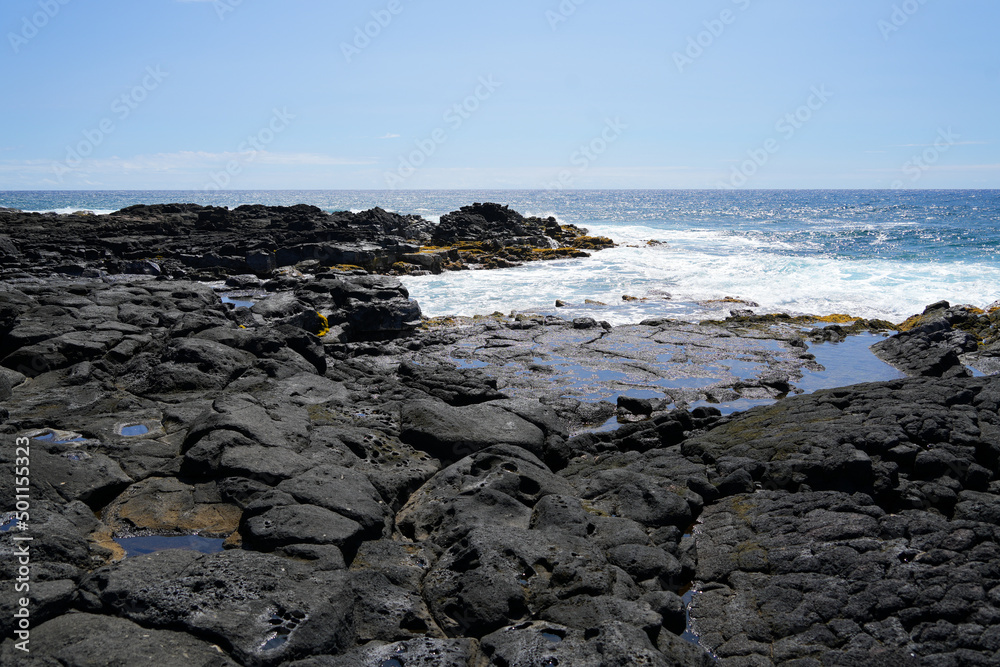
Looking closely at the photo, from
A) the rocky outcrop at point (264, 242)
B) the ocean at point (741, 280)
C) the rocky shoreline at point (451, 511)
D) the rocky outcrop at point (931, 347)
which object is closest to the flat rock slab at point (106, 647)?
the rocky shoreline at point (451, 511)

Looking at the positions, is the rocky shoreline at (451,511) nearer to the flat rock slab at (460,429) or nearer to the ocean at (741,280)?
the flat rock slab at (460,429)

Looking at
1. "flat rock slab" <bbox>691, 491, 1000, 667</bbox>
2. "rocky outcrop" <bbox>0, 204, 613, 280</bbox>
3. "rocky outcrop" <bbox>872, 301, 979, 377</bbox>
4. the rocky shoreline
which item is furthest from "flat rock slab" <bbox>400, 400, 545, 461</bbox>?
"rocky outcrop" <bbox>0, 204, 613, 280</bbox>

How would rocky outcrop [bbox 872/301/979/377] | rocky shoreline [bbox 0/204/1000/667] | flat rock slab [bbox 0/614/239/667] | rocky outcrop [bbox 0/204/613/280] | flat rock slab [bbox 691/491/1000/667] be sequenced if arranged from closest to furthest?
flat rock slab [bbox 0/614/239/667] < rocky shoreline [bbox 0/204/1000/667] < flat rock slab [bbox 691/491/1000/667] < rocky outcrop [bbox 872/301/979/377] < rocky outcrop [bbox 0/204/613/280]

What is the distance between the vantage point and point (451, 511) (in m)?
7.12

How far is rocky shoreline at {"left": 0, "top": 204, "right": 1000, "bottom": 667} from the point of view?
4.88 metres

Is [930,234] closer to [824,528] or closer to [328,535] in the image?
[824,528]

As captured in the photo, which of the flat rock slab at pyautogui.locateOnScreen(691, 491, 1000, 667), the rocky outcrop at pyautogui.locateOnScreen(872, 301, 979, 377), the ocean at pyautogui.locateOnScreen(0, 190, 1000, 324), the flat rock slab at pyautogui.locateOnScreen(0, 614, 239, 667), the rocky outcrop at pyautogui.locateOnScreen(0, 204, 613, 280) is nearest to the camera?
the flat rock slab at pyautogui.locateOnScreen(0, 614, 239, 667)

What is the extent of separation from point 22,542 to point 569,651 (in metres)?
4.48

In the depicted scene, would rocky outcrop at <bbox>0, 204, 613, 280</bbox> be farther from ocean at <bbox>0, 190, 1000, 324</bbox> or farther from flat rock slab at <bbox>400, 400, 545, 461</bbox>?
flat rock slab at <bbox>400, 400, 545, 461</bbox>

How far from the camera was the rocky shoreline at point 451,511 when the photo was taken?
4.88 metres

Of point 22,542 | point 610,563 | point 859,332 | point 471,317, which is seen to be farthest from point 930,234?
point 22,542

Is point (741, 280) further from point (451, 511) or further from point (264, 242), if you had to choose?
point (451, 511)

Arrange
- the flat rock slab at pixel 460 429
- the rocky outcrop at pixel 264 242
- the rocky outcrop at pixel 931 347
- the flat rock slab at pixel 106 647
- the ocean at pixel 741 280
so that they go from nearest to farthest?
1. the flat rock slab at pixel 106 647
2. the flat rock slab at pixel 460 429
3. the rocky outcrop at pixel 931 347
4. the ocean at pixel 741 280
5. the rocky outcrop at pixel 264 242

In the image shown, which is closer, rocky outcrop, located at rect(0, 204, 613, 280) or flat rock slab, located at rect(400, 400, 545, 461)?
flat rock slab, located at rect(400, 400, 545, 461)
